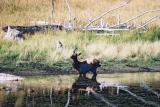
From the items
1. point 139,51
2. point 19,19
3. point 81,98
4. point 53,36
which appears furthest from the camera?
point 19,19

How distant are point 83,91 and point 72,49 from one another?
5644 mm

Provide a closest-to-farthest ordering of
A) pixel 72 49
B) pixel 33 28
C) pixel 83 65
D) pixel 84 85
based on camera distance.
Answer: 1. pixel 84 85
2. pixel 83 65
3. pixel 72 49
4. pixel 33 28

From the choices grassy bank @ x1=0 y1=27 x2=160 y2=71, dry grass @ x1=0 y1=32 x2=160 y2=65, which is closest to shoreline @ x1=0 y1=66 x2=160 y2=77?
grassy bank @ x1=0 y1=27 x2=160 y2=71

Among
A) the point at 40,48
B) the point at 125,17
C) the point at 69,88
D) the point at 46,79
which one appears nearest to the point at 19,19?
the point at 125,17

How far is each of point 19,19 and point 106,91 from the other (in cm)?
1488

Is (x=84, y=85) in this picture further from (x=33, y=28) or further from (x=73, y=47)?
(x=33, y=28)

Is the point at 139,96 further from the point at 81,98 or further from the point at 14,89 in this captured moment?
the point at 14,89

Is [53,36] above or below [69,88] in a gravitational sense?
above

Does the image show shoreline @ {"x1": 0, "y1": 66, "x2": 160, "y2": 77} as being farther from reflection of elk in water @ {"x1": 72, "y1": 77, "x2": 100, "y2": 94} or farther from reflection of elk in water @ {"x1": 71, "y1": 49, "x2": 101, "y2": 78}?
reflection of elk in water @ {"x1": 72, "y1": 77, "x2": 100, "y2": 94}

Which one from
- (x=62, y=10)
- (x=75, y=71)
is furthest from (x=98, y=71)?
(x=62, y=10)

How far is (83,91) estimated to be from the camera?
48.9 feet

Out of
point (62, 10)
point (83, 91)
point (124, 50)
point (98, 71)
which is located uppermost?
point (62, 10)

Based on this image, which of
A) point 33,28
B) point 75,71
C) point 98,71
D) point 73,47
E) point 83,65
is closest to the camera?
point 83,65

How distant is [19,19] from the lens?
29219mm
